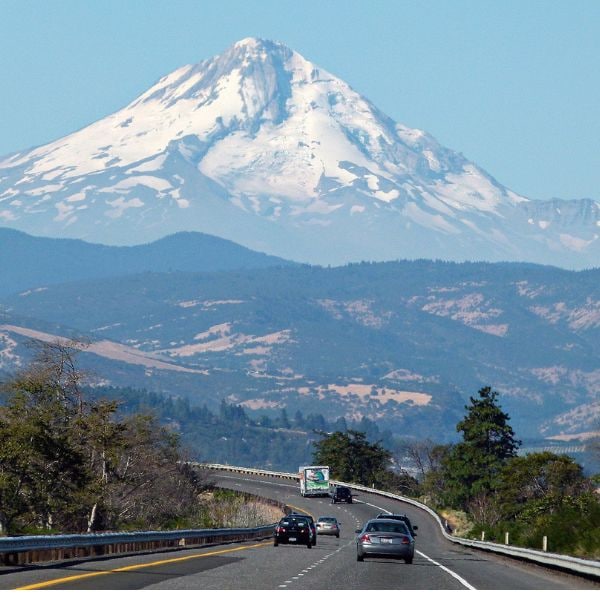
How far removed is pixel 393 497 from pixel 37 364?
7801cm

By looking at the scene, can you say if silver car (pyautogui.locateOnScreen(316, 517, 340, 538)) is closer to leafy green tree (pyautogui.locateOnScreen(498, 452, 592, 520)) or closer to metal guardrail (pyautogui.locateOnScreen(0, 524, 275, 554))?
metal guardrail (pyautogui.locateOnScreen(0, 524, 275, 554))

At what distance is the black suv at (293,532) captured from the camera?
220ft

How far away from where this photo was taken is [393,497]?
6353 inches

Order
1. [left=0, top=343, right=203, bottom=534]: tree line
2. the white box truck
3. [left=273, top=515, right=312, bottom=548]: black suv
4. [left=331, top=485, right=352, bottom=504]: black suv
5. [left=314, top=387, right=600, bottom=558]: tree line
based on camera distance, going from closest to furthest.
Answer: [left=314, top=387, right=600, bottom=558]: tree line, [left=273, top=515, right=312, bottom=548]: black suv, [left=0, top=343, right=203, bottom=534]: tree line, [left=331, top=485, right=352, bottom=504]: black suv, the white box truck

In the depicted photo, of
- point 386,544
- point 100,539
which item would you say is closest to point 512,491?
point 386,544

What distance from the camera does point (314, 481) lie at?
551 feet

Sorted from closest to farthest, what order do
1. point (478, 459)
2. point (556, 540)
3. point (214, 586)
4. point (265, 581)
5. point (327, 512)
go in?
point (214, 586) → point (265, 581) → point (556, 540) → point (327, 512) → point (478, 459)

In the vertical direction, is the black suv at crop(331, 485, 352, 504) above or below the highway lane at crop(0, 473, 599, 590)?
above

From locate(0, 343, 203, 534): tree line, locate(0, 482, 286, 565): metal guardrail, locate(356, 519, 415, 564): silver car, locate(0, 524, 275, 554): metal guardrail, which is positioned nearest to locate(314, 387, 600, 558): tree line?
locate(356, 519, 415, 564): silver car

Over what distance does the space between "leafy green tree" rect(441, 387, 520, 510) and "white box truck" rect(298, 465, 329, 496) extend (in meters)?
13.3

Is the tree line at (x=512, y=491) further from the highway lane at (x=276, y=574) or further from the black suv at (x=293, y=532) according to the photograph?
the black suv at (x=293, y=532)

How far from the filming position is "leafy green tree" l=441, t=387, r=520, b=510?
499ft

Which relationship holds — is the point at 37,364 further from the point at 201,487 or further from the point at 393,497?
the point at 393,497

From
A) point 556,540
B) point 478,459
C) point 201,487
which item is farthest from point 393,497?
point 556,540
